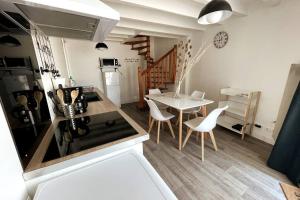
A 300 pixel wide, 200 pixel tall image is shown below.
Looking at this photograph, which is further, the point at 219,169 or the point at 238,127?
the point at 238,127

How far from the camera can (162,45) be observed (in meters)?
4.96

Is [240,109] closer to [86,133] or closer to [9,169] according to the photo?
[86,133]

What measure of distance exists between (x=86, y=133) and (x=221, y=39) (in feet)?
10.8

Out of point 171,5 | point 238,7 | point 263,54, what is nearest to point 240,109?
point 263,54

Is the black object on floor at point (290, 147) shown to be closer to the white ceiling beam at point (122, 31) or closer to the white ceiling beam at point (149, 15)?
the white ceiling beam at point (149, 15)

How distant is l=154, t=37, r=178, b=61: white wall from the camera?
4.58 metres

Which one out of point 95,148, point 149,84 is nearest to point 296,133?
point 95,148

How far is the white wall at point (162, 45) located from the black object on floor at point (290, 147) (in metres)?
3.53

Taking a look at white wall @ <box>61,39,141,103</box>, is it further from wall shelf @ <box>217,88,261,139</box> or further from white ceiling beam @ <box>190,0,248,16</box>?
wall shelf @ <box>217,88,261,139</box>

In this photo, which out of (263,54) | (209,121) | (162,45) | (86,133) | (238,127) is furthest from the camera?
(162,45)

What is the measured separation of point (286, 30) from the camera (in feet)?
6.63

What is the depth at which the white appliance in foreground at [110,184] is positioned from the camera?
0.54 meters

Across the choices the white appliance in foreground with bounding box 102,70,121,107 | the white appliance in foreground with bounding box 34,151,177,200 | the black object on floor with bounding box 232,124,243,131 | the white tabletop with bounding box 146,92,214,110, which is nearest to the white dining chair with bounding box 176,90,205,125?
the white tabletop with bounding box 146,92,214,110

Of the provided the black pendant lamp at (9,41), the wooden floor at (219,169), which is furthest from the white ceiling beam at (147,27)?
the wooden floor at (219,169)
